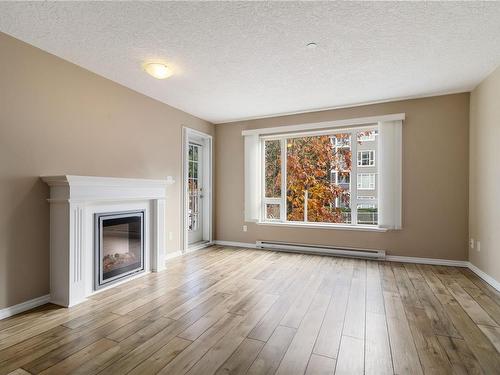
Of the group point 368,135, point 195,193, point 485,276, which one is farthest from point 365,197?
point 195,193

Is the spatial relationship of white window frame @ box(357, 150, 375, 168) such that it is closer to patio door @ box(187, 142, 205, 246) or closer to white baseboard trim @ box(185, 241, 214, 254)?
patio door @ box(187, 142, 205, 246)

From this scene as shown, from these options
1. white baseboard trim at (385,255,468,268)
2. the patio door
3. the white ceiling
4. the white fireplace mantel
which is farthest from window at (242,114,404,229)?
the white fireplace mantel

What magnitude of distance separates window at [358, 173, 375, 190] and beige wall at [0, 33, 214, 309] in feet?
11.1

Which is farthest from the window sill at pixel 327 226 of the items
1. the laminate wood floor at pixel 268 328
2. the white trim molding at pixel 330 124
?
the white trim molding at pixel 330 124

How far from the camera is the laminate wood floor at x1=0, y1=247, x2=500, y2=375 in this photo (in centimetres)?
175

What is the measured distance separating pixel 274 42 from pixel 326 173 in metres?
2.79

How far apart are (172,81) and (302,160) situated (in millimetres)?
2674

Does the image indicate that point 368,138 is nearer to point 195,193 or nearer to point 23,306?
point 195,193

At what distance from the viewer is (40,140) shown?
8.80ft

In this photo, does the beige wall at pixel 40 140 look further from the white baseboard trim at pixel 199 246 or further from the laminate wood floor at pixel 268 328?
the white baseboard trim at pixel 199 246

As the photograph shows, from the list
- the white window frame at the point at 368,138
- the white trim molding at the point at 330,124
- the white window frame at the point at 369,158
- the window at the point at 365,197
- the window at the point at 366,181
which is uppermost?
the white trim molding at the point at 330,124

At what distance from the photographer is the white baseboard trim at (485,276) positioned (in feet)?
10.1

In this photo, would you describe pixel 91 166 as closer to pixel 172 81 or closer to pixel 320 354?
pixel 172 81

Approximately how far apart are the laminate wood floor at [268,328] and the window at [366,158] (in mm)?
1833
